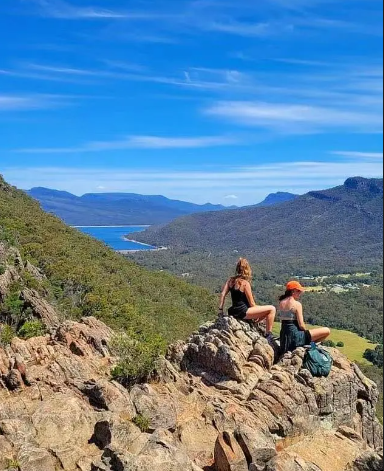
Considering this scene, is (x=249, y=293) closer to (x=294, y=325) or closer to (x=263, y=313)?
(x=263, y=313)

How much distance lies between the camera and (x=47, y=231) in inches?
2886

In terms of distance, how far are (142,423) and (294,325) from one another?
5.51 m

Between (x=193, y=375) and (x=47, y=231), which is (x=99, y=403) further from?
(x=47, y=231)

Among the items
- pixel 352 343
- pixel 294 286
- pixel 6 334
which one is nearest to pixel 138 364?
pixel 294 286

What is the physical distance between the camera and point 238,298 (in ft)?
54.1

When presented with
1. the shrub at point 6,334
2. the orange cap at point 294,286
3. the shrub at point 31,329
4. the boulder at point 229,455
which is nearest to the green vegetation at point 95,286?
the shrub at point 6,334

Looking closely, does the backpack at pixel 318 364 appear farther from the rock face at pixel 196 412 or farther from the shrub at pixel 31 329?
the shrub at pixel 31 329

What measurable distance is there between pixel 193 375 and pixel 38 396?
488 centimetres

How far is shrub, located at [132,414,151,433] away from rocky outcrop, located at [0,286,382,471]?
0.03 m

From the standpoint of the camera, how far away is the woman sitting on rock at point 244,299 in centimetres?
1595

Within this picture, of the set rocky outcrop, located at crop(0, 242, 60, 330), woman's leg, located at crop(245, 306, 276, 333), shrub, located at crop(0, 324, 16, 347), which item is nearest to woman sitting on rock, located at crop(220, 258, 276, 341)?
woman's leg, located at crop(245, 306, 276, 333)

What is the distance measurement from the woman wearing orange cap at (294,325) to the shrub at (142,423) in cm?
511

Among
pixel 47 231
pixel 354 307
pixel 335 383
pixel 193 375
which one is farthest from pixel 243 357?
pixel 354 307

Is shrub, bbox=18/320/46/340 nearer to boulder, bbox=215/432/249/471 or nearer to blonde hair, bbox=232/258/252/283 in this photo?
blonde hair, bbox=232/258/252/283
